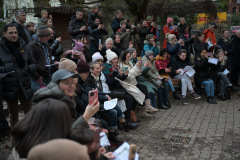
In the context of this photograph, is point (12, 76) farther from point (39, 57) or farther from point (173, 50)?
point (173, 50)

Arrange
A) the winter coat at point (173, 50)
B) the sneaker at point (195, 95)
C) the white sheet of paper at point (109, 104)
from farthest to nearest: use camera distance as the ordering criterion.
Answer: the winter coat at point (173, 50) → the sneaker at point (195, 95) → the white sheet of paper at point (109, 104)

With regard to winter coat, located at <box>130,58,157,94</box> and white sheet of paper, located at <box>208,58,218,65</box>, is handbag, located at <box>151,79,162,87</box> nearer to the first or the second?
winter coat, located at <box>130,58,157,94</box>

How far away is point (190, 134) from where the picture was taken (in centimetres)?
553

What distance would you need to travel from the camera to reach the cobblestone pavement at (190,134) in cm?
459

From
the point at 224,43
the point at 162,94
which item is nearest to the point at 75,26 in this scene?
the point at 162,94

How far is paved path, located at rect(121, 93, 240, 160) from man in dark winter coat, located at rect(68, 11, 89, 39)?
3445 millimetres

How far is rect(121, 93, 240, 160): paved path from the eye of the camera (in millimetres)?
4590

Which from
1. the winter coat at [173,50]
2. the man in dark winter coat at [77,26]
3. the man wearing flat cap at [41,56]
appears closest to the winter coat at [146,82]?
the winter coat at [173,50]

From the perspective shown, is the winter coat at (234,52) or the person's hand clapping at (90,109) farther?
the winter coat at (234,52)

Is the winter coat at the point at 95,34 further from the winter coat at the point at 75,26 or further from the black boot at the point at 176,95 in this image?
the black boot at the point at 176,95

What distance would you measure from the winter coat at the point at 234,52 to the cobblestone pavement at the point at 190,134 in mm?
2460

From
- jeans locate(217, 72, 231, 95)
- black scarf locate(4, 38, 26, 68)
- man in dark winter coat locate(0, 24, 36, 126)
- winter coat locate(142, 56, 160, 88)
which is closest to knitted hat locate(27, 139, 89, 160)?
man in dark winter coat locate(0, 24, 36, 126)

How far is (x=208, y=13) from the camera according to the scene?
1517 centimetres

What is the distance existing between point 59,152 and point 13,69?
3.66 metres
